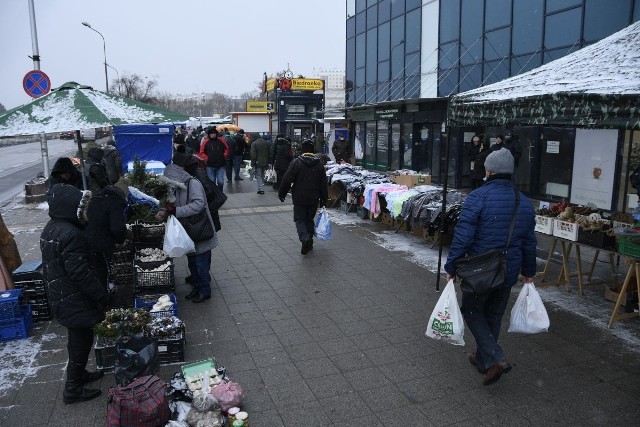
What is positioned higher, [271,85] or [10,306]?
[271,85]

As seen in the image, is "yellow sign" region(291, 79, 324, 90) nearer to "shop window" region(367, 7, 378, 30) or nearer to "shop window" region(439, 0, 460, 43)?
"shop window" region(367, 7, 378, 30)

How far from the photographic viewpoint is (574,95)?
4469mm

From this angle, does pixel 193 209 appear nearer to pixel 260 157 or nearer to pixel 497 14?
pixel 260 157

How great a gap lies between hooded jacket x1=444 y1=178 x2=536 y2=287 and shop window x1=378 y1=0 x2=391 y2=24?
1980cm

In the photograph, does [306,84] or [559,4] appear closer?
[559,4]

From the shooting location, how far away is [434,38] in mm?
18812

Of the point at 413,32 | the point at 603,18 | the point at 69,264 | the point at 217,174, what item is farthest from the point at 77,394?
the point at 413,32

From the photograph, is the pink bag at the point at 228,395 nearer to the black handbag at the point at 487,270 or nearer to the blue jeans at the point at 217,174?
the black handbag at the point at 487,270

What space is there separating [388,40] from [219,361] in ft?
65.6

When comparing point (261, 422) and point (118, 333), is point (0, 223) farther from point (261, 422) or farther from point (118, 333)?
point (261, 422)

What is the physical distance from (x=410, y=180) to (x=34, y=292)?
796 centimetres

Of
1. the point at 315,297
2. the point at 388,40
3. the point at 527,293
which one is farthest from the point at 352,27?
the point at 527,293

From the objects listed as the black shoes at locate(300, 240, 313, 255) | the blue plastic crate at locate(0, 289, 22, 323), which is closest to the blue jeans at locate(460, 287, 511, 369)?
the black shoes at locate(300, 240, 313, 255)

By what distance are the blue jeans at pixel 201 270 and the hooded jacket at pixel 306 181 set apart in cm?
253
